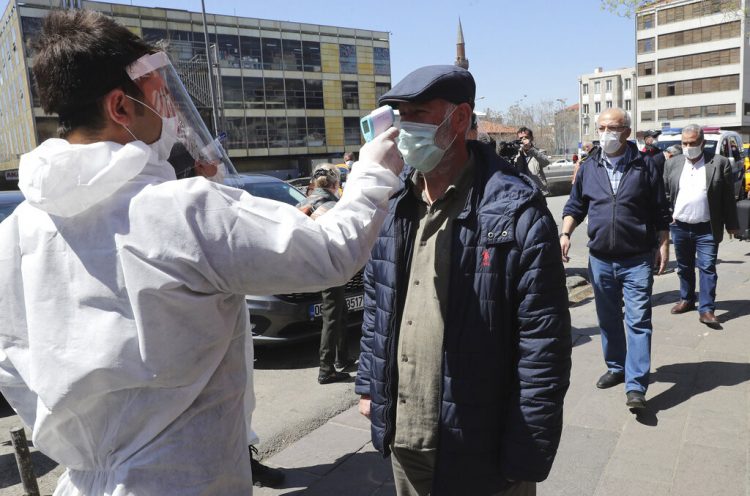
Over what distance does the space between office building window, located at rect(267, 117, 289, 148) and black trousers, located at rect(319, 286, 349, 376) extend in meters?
47.7

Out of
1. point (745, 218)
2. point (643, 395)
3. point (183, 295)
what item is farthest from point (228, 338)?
point (745, 218)

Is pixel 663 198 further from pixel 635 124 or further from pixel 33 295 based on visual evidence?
pixel 635 124

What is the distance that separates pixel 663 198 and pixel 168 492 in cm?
406

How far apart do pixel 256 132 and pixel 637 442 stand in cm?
4952

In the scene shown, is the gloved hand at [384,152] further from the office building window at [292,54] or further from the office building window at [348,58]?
the office building window at [348,58]

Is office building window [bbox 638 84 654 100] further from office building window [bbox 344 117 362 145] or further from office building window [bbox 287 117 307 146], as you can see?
office building window [bbox 287 117 307 146]

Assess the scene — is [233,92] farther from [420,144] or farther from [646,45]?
[646,45]

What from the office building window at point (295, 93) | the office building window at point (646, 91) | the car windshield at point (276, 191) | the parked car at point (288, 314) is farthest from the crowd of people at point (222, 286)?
the office building window at point (646, 91)

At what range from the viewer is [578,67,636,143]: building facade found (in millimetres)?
95125

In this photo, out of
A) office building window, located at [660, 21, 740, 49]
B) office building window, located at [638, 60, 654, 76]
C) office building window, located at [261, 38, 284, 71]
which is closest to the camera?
office building window, located at [261, 38, 284, 71]

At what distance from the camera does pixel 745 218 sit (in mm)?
7484

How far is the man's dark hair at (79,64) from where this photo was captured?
1.34m

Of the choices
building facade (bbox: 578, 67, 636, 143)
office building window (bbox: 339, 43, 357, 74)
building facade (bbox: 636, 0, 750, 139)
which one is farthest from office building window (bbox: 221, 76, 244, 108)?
building facade (bbox: 578, 67, 636, 143)

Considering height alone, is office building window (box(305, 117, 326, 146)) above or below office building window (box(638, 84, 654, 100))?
below
